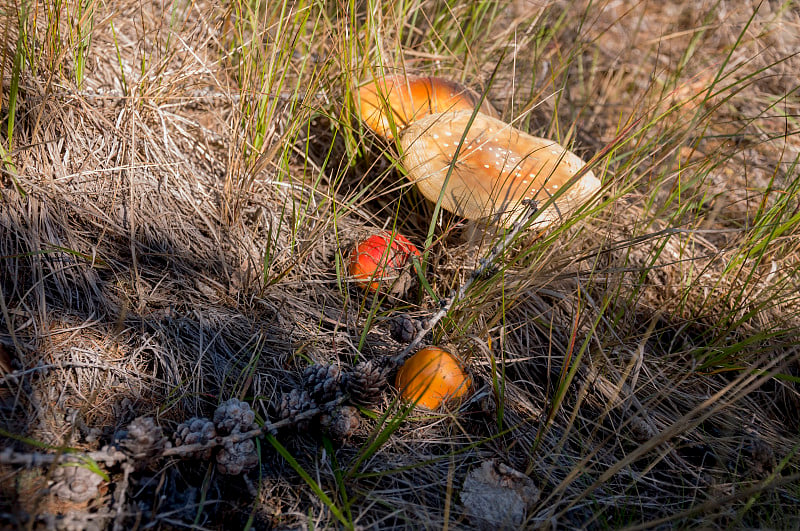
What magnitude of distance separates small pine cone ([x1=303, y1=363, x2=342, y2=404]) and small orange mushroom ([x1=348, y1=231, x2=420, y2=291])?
1.47ft

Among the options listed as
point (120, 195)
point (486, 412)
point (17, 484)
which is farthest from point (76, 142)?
point (486, 412)

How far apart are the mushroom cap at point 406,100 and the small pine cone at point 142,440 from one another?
146 centimetres

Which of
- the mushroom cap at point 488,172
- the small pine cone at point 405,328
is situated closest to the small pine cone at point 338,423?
the small pine cone at point 405,328

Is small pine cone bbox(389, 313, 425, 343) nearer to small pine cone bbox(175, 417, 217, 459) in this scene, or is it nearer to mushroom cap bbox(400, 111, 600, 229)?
mushroom cap bbox(400, 111, 600, 229)

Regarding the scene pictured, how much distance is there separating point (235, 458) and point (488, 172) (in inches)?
54.2

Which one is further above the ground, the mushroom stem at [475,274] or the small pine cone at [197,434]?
the mushroom stem at [475,274]

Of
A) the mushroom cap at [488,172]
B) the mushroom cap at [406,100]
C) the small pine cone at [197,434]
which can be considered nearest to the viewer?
the small pine cone at [197,434]

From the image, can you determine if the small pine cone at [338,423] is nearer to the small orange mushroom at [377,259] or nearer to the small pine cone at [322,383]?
the small pine cone at [322,383]

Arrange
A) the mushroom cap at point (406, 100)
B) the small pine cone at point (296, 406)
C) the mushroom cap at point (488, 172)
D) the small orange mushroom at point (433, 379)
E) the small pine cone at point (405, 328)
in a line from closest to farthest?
the small pine cone at point (296, 406)
the small orange mushroom at point (433, 379)
the small pine cone at point (405, 328)
the mushroom cap at point (488, 172)
the mushroom cap at point (406, 100)

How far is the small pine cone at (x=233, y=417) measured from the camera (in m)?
1.41

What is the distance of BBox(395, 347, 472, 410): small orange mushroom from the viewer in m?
1.65

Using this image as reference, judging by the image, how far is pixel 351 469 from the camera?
1440mm

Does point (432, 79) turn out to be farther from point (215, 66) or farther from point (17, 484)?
point (17, 484)

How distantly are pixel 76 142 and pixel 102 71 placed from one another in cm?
45
